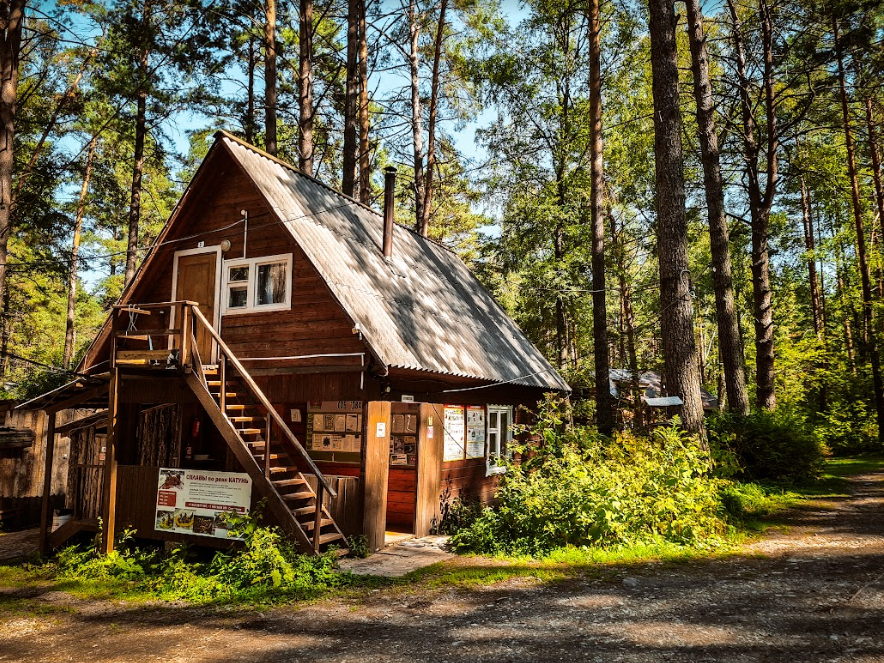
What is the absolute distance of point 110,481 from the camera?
1027cm

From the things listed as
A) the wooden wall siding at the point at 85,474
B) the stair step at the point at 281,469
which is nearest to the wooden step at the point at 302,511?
the stair step at the point at 281,469

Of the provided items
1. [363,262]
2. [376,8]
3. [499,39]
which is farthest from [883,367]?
[376,8]

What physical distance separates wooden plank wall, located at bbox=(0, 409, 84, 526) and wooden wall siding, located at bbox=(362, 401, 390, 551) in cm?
844

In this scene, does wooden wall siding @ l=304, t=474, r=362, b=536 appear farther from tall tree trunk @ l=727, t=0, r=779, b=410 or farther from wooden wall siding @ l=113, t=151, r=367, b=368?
tall tree trunk @ l=727, t=0, r=779, b=410

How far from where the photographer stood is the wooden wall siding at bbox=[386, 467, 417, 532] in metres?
12.4

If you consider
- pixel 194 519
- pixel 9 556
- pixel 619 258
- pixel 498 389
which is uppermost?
pixel 619 258

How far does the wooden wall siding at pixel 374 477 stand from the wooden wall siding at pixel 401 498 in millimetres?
1640

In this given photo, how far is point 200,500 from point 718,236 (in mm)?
14995

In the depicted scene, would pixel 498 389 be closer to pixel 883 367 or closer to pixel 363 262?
pixel 363 262

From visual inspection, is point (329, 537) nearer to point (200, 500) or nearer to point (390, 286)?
point (200, 500)

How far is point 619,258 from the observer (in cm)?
2602

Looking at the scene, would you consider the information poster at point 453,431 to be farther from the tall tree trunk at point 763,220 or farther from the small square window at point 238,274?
the tall tree trunk at point 763,220

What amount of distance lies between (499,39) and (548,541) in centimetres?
2262

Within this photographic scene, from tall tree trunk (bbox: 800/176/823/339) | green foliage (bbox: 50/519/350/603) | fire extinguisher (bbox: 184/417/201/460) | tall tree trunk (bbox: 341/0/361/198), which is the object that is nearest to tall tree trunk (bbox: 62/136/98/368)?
tall tree trunk (bbox: 341/0/361/198)
